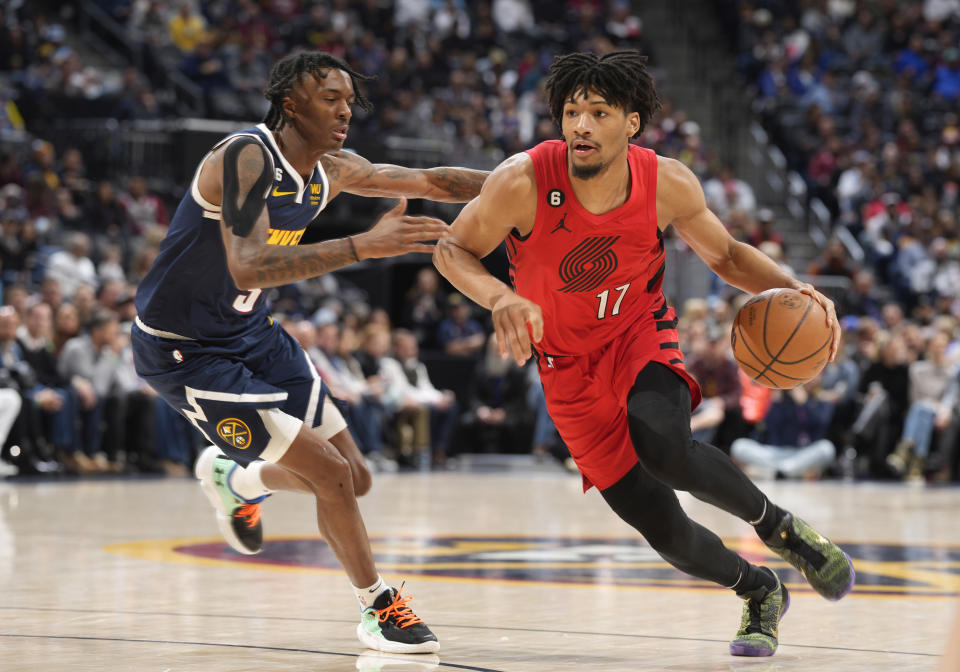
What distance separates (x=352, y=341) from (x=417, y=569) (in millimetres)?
7351

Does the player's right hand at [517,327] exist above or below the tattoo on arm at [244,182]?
below

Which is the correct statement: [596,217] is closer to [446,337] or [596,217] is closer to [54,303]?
[54,303]

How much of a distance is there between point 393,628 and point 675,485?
94 centimetres

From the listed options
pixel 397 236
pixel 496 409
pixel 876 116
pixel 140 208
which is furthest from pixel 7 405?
pixel 876 116

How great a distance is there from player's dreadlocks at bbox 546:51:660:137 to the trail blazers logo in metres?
0.40

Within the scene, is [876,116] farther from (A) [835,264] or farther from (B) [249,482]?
(B) [249,482]

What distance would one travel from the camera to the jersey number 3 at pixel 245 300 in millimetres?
4418

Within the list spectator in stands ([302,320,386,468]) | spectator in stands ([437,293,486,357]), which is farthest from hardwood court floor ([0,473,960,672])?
spectator in stands ([437,293,486,357])

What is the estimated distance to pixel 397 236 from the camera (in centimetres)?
368

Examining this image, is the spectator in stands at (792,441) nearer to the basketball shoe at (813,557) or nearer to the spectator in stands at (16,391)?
the spectator in stands at (16,391)

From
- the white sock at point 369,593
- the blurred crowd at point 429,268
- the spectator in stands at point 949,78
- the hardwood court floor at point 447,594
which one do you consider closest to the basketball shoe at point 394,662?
the hardwood court floor at point 447,594

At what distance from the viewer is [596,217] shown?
411 cm

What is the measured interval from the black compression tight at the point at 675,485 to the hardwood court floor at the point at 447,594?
28 cm

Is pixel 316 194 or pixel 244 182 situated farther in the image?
pixel 316 194
